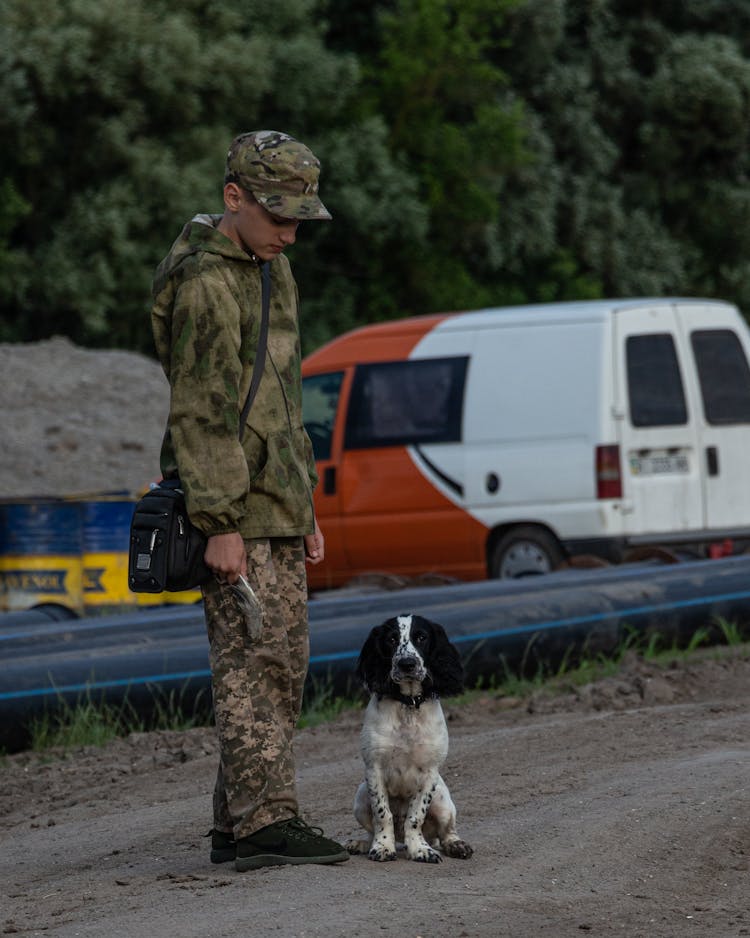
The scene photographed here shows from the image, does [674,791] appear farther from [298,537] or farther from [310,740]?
[310,740]

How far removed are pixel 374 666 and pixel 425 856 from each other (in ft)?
2.00

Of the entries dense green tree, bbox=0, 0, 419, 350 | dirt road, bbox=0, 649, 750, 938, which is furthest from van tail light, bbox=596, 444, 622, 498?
dense green tree, bbox=0, 0, 419, 350

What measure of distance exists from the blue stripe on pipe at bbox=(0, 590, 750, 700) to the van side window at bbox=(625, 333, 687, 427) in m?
Result: 2.27

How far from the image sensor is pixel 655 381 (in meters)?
12.8

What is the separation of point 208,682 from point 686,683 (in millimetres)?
2590

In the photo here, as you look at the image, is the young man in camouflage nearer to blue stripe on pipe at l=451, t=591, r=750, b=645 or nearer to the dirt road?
the dirt road

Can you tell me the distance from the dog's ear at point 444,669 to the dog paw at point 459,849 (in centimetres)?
46

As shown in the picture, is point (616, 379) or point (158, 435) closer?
point (616, 379)

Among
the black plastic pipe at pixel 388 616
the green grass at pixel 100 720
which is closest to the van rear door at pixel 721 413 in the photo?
the black plastic pipe at pixel 388 616

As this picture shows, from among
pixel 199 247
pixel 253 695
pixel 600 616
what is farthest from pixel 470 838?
pixel 600 616

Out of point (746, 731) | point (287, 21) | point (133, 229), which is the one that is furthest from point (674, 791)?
point (287, 21)

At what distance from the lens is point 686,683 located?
9.30 m

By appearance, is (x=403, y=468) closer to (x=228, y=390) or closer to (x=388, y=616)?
(x=388, y=616)

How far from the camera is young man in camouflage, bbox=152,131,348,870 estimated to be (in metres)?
5.08
